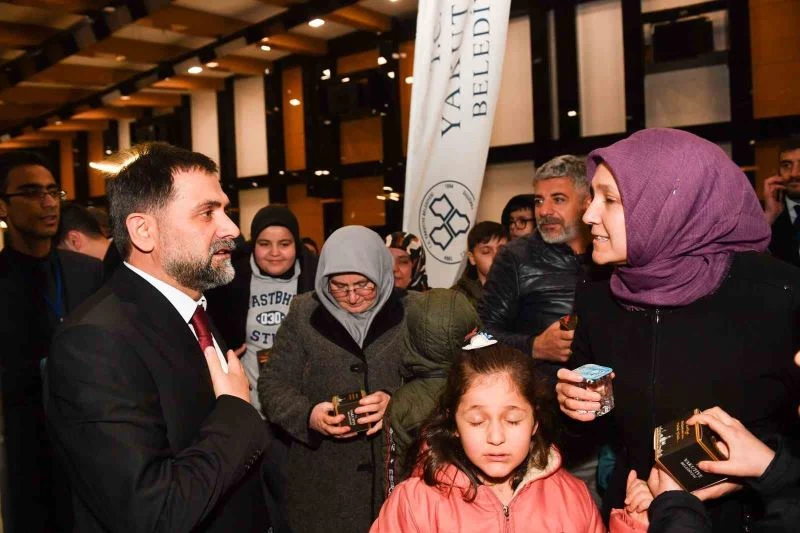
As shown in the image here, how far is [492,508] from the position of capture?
5.59 feet

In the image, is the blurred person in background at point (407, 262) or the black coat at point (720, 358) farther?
the blurred person in background at point (407, 262)

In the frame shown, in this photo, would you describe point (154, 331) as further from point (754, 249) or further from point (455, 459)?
point (754, 249)

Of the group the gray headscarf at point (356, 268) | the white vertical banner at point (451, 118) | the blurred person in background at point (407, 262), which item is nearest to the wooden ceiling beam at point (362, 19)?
the blurred person in background at point (407, 262)

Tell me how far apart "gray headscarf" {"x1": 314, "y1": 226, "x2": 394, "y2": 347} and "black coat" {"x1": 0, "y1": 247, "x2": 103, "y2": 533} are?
118 centimetres

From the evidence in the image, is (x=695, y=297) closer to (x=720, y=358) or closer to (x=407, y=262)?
(x=720, y=358)

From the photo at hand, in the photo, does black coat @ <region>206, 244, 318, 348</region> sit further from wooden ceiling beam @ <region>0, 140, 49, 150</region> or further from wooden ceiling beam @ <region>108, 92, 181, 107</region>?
wooden ceiling beam @ <region>0, 140, 49, 150</region>

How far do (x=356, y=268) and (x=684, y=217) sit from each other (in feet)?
4.40

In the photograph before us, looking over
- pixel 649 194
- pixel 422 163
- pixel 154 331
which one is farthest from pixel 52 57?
pixel 649 194

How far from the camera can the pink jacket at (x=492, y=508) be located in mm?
1688

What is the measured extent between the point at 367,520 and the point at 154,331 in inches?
52.3

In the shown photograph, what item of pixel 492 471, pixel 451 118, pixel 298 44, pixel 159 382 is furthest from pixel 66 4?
pixel 492 471

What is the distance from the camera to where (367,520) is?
2.48 m

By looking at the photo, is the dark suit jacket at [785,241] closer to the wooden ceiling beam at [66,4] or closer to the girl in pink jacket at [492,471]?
the girl in pink jacket at [492,471]

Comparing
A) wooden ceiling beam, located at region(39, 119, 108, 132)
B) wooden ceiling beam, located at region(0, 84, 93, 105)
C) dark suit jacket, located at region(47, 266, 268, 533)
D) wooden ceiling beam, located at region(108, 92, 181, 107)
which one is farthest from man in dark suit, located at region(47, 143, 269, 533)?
wooden ceiling beam, located at region(39, 119, 108, 132)
